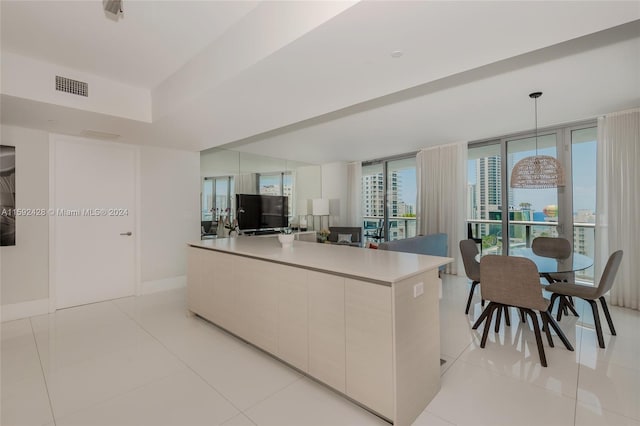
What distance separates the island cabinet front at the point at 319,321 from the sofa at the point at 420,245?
1.66m

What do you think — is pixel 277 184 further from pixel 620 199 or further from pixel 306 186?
pixel 620 199

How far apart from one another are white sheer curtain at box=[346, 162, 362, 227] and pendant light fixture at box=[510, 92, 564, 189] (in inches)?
165

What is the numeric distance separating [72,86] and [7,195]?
5.75 feet

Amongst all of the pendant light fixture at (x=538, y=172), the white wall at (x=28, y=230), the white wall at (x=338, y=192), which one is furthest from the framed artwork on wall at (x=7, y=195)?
the pendant light fixture at (x=538, y=172)

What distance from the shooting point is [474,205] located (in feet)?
18.2

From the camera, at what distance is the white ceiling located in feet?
5.40

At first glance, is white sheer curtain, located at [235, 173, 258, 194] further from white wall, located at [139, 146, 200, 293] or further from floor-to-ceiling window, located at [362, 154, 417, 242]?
floor-to-ceiling window, located at [362, 154, 417, 242]

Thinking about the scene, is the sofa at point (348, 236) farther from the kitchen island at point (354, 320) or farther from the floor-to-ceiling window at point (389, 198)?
the kitchen island at point (354, 320)

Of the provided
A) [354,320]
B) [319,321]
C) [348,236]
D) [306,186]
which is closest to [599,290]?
[354,320]

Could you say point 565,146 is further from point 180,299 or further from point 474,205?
point 180,299

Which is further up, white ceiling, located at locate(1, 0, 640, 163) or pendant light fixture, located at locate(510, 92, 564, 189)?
white ceiling, located at locate(1, 0, 640, 163)

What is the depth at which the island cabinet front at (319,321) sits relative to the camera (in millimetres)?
1672

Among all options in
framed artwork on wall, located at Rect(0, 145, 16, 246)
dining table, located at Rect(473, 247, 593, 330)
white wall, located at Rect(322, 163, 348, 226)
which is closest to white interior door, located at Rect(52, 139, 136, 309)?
framed artwork on wall, located at Rect(0, 145, 16, 246)

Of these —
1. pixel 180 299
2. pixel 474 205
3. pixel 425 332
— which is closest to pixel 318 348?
pixel 425 332
